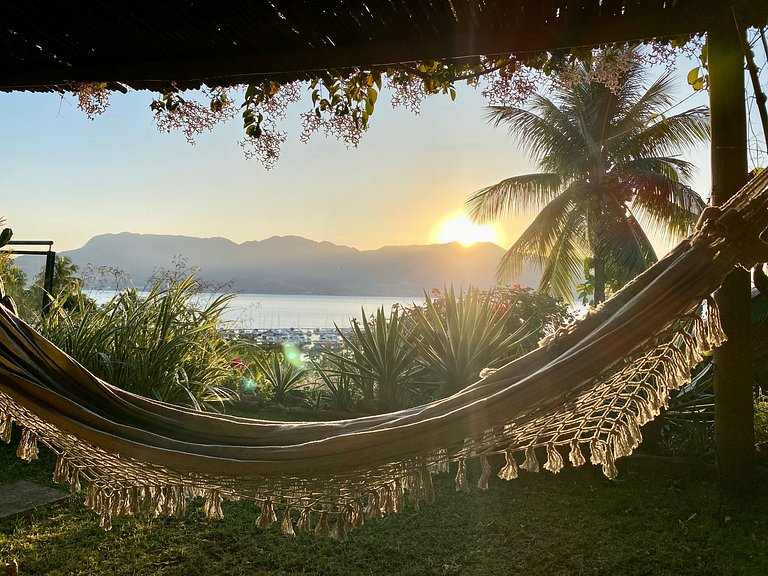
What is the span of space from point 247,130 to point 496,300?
340 centimetres

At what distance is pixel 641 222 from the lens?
10.3 m

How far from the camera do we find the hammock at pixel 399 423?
945 millimetres

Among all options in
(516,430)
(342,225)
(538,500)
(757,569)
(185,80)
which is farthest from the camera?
(342,225)

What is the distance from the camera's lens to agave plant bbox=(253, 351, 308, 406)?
14.9 ft

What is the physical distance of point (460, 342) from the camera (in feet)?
11.6

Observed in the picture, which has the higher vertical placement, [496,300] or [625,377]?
[496,300]

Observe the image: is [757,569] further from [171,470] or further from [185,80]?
[185,80]

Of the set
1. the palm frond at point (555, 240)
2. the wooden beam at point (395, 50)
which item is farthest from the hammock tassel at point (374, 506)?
the palm frond at point (555, 240)

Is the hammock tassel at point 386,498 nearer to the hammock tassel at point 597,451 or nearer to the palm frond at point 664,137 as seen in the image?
the hammock tassel at point 597,451

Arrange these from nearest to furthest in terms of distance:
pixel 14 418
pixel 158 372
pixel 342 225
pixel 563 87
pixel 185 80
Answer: pixel 14 418 → pixel 185 80 → pixel 563 87 → pixel 158 372 → pixel 342 225

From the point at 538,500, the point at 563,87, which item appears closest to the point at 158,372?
the point at 538,500

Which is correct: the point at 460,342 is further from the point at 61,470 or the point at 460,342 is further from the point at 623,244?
the point at 623,244

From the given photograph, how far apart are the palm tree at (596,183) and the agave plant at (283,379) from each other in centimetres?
692

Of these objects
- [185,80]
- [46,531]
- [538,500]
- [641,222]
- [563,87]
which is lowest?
[46,531]
